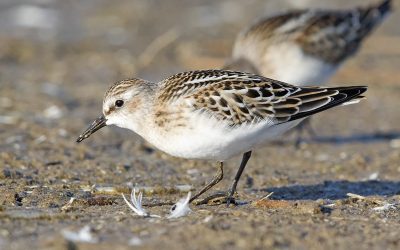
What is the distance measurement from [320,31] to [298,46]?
0.48 meters

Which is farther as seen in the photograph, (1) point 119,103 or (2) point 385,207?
(1) point 119,103

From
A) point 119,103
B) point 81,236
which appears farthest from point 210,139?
point 81,236

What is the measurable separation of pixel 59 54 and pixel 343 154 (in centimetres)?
684

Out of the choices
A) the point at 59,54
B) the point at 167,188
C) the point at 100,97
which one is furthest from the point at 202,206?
the point at 59,54

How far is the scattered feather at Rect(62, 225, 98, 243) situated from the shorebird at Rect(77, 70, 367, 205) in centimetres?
154

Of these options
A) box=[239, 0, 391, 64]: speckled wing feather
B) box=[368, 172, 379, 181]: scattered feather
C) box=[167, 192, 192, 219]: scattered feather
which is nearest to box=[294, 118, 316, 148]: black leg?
box=[239, 0, 391, 64]: speckled wing feather

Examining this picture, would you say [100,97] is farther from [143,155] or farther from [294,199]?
[294,199]

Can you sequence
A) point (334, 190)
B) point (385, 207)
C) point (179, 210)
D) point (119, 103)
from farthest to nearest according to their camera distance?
point (334, 190) → point (119, 103) → point (385, 207) → point (179, 210)

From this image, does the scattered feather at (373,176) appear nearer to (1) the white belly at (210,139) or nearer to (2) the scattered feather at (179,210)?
(1) the white belly at (210,139)

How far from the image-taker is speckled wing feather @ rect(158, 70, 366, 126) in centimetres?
691

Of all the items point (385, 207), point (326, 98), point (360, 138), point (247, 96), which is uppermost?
point (247, 96)

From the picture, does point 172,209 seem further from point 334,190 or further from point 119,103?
point 334,190

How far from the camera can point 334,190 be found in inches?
321

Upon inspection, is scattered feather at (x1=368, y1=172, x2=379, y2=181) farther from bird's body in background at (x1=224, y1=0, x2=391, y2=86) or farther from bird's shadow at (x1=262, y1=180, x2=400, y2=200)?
bird's body in background at (x1=224, y1=0, x2=391, y2=86)
